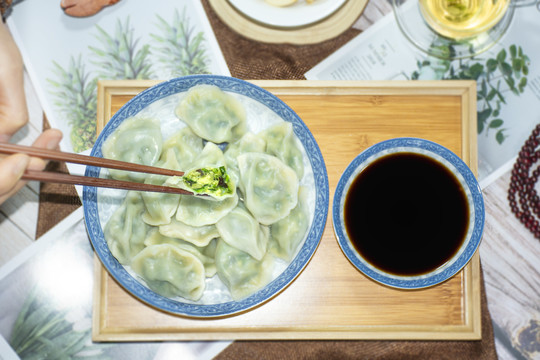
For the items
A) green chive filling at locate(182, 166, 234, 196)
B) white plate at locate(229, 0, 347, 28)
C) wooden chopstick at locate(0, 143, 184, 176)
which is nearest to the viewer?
wooden chopstick at locate(0, 143, 184, 176)

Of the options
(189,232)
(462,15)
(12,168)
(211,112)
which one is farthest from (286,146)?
(462,15)

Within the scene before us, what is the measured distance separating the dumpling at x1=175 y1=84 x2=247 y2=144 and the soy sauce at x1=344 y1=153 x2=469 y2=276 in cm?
50

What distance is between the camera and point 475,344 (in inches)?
73.5

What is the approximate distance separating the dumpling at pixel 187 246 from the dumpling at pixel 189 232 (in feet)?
0.12

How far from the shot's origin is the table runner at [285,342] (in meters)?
1.86

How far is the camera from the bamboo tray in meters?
1.73

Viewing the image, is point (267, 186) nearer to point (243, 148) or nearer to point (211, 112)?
point (243, 148)

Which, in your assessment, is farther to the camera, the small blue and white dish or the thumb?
the small blue and white dish

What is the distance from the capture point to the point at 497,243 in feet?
6.23

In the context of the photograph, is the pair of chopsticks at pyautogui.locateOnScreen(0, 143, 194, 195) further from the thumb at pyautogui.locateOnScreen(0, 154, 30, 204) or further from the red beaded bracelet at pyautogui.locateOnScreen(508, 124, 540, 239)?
the red beaded bracelet at pyautogui.locateOnScreen(508, 124, 540, 239)

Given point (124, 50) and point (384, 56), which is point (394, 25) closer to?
point (384, 56)

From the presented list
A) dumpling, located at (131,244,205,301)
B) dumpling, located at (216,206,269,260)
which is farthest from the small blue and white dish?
dumpling, located at (131,244,205,301)

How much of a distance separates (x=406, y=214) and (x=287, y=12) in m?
0.90

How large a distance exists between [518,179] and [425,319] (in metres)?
0.69
